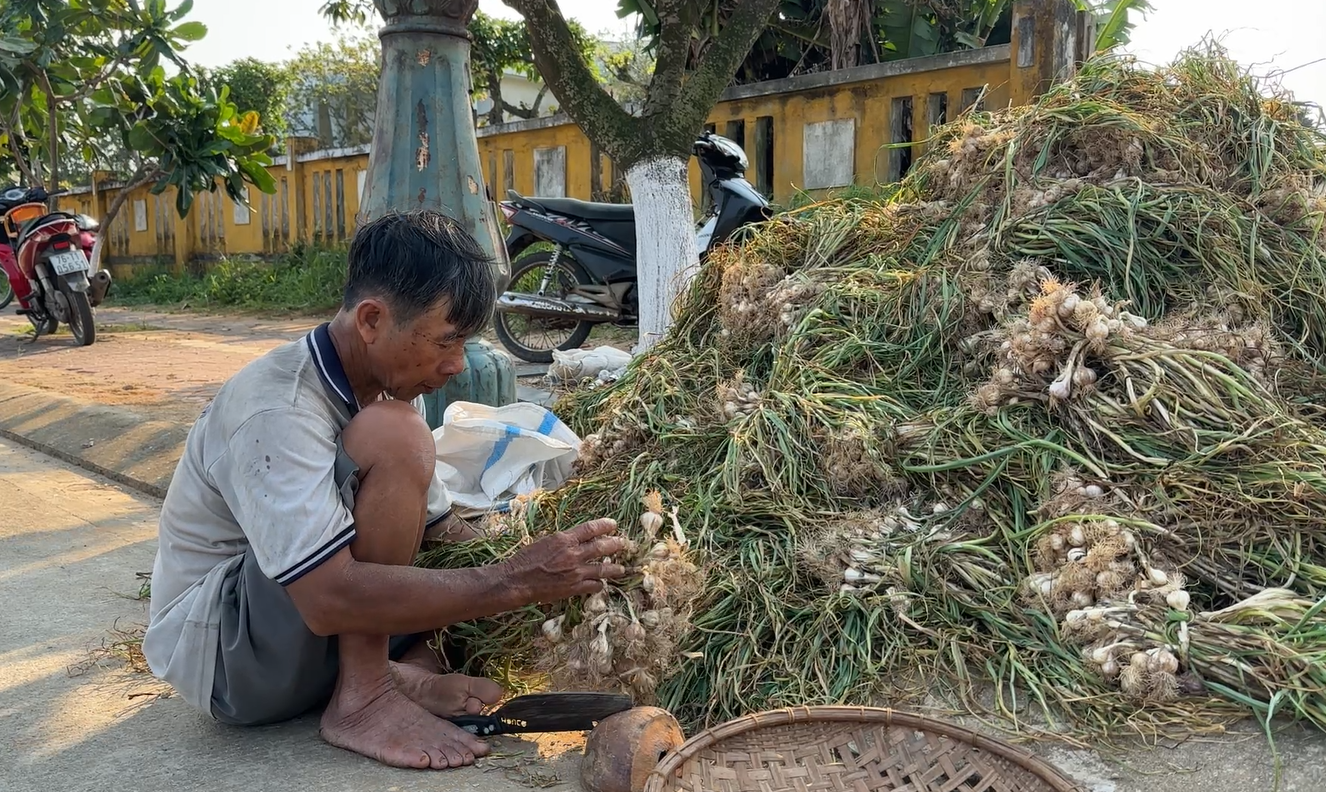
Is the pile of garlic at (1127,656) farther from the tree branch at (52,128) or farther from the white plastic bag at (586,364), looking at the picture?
the tree branch at (52,128)

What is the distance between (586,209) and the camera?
245 inches

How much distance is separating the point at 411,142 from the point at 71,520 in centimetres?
180

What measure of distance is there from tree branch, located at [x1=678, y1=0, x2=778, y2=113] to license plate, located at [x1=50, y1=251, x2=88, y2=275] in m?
5.69

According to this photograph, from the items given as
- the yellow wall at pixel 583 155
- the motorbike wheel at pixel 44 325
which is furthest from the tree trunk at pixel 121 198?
the yellow wall at pixel 583 155

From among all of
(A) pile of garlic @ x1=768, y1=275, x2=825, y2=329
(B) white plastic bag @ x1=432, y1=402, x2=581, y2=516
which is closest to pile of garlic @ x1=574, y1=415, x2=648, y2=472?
(B) white plastic bag @ x1=432, y1=402, x2=581, y2=516

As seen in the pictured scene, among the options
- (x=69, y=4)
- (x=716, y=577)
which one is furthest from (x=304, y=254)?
(x=716, y=577)

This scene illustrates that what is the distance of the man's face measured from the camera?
1.77m

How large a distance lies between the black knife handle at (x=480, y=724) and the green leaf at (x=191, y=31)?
28.2 ft

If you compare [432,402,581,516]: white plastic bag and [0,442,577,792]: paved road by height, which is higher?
[432,402,581,516]: white plastic bag

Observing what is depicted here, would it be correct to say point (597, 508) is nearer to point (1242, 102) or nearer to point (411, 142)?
point (411, 142)

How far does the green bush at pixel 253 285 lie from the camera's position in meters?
11.1

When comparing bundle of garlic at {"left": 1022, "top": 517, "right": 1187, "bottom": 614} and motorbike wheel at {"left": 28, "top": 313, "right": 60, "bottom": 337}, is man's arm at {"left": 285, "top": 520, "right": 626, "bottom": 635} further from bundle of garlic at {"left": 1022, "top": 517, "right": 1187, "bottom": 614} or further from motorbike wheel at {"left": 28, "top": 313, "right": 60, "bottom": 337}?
motorbike wheel at {"left": 28, "top": 313, "right": 60, "bottom": 337}

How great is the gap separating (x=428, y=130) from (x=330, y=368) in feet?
5.23

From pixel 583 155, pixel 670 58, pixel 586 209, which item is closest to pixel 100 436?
pixel 586 209
